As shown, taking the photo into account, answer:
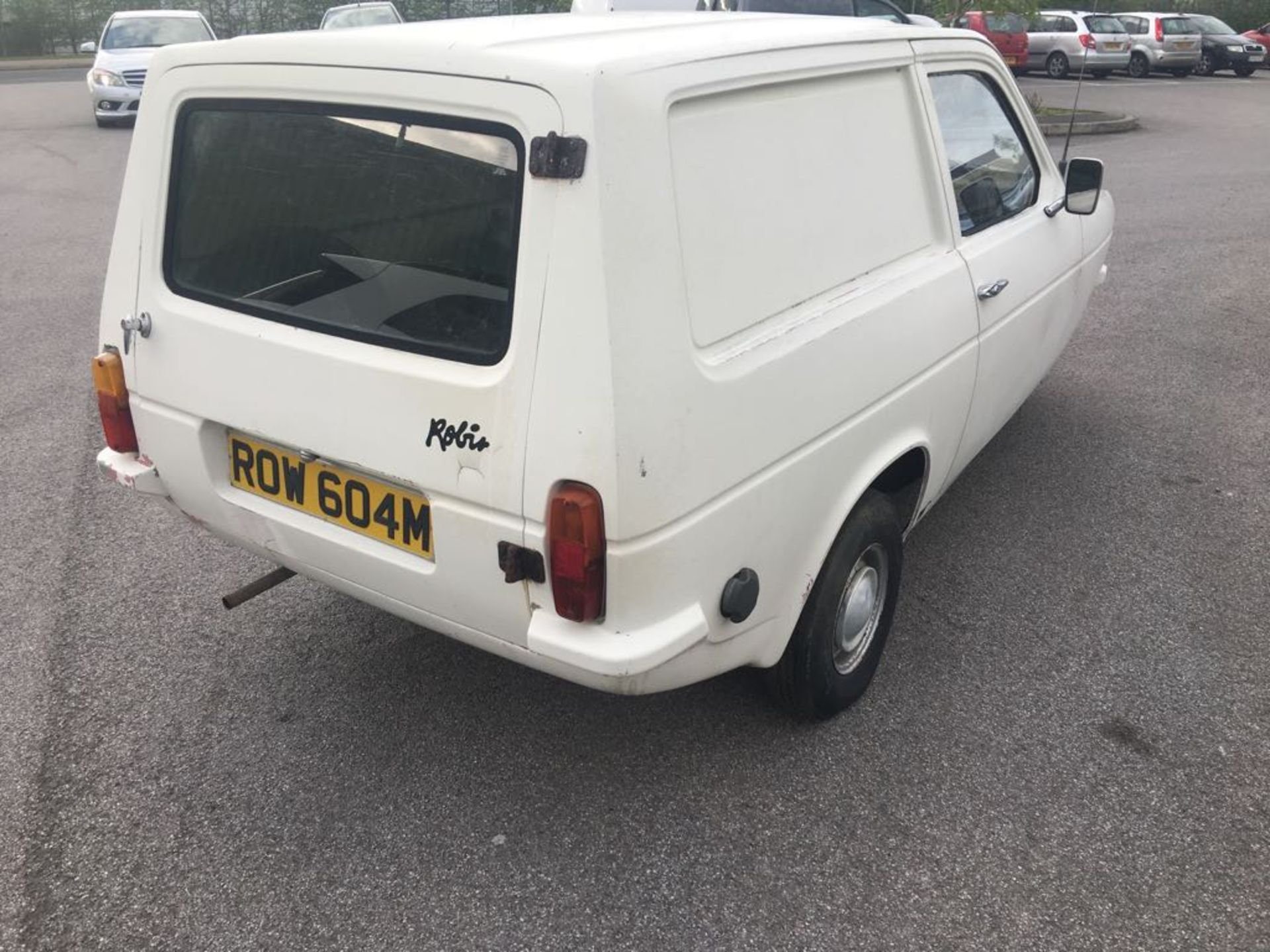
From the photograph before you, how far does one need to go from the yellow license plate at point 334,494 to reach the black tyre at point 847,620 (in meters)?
1.04

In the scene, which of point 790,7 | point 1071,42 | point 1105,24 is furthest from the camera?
point 1105,24

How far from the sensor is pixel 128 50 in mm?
15117

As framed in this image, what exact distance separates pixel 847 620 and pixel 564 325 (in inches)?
54.6

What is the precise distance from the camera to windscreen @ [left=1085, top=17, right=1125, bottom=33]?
2281 centimetres

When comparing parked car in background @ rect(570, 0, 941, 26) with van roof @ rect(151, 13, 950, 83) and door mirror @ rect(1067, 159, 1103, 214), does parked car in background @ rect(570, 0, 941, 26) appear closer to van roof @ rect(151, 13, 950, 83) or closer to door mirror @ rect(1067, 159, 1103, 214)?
door mirror @ rect(1067, 159, 1103, 214)

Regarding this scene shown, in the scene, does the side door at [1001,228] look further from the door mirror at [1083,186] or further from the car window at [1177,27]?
Result: the car window at [1177,27]

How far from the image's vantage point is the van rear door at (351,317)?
215cm

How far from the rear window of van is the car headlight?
14.5m

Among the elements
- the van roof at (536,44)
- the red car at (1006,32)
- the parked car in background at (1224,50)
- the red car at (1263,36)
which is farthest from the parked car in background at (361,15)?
the red car at (1263,36)

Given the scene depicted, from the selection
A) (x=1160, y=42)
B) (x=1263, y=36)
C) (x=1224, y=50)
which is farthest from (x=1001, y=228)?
(x=1263, y=36)

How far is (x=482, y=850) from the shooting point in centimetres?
257

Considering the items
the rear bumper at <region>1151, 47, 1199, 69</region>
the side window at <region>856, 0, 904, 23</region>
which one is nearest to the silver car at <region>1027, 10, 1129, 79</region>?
the rear bumper at <region>1151, 47, 1199, 69</region>

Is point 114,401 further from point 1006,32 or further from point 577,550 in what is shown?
point 1006,32

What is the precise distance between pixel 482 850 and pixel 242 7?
29.8 meters
